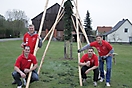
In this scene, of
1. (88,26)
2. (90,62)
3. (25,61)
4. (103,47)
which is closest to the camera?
(25,61)

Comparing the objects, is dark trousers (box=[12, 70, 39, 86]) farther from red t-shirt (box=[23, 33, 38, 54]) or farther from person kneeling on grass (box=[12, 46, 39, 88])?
red t-shirt (box=[23, 33, 38, 54])

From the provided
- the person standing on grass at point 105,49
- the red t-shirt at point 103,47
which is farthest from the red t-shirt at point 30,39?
the red t-shirt at point 103,47

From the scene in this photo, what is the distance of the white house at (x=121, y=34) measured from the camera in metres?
45.6

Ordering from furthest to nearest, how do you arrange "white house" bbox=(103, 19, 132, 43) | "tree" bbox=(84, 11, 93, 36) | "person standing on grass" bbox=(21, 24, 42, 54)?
"white house" bbox=(103, 19, 132, 43)
"tree" bbox=(84, 11, 93, 36)
"person standing on grass" bbox=(21, 24, 42, 54)

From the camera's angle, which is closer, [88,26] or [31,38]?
[31,38]

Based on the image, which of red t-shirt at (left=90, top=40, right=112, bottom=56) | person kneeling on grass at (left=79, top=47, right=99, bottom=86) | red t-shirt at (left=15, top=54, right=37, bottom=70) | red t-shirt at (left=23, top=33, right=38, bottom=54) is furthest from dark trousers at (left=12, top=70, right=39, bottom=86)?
red t-shirt at (left=90, top=40, right=112, bottom=56)

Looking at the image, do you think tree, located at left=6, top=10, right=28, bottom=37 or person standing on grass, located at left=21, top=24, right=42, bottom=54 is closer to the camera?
person standing on grass, located at left=21, top=24, right=42, bottom=54

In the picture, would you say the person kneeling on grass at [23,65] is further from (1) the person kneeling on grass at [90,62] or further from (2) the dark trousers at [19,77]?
(1) the person kneeling on grass at [90,62]

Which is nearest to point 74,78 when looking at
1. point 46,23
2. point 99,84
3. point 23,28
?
point 99,84

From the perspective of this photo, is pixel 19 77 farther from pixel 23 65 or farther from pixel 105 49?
pixel 105 49

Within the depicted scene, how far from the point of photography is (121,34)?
1822 inches

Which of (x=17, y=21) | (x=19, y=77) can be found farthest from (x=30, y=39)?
(x=17, y=21)

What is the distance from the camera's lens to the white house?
45.6 metres

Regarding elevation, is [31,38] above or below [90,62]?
above
